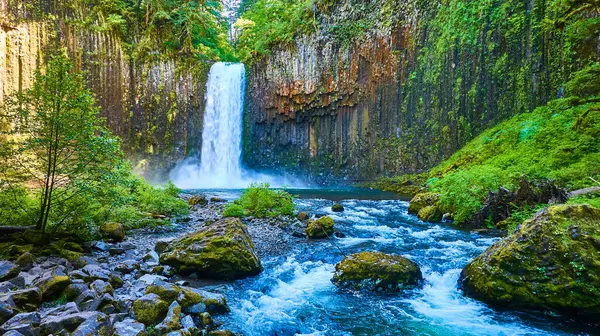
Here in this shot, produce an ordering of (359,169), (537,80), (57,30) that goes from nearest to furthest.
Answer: (537,80) < (57,30) < (359,169)

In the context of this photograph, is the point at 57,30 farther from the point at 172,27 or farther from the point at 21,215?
the point at 21,215

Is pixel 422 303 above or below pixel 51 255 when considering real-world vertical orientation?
below

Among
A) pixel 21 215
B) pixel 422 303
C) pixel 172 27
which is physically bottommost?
pixel 422 303

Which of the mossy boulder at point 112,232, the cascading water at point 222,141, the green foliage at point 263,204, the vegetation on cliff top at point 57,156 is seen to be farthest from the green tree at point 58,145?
the cascading water at point 222,141

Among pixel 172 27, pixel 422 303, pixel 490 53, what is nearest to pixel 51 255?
pixel 422 303

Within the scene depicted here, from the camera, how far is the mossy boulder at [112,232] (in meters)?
7.77

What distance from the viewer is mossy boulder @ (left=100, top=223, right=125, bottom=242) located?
7.77 meters

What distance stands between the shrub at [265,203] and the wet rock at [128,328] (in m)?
7.75

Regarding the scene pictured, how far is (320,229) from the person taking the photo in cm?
866

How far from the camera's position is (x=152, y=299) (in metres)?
3.92

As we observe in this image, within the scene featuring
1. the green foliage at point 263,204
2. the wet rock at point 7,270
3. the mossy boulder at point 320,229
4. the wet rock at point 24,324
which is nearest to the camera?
the wet rock at point 24,324

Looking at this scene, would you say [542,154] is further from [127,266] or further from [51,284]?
[51,284]

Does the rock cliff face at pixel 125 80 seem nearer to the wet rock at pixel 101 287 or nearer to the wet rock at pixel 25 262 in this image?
the wet rock at pixel 25 262

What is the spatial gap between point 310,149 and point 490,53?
607 inches
